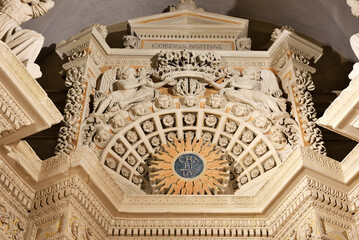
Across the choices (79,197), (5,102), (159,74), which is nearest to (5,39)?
(5,102)

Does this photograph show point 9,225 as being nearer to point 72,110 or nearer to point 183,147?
point 72,110

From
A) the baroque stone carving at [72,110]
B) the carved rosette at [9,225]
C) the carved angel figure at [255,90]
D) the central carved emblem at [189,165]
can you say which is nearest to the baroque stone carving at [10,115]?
the carved rosette at [9,225]

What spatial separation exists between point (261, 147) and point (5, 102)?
11.2ft

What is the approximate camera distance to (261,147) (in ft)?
25.0

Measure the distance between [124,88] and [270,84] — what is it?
2.06m

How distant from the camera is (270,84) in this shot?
836 cm

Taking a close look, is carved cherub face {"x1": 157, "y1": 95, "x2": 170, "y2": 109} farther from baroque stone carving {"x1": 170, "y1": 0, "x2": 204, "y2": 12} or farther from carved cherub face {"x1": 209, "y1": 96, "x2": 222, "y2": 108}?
baroque stone carving {"x1": 170, "y1": 0, "x2": 204, "y2": 12}

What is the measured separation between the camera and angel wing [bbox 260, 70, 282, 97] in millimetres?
8141

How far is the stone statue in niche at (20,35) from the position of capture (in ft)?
20.3

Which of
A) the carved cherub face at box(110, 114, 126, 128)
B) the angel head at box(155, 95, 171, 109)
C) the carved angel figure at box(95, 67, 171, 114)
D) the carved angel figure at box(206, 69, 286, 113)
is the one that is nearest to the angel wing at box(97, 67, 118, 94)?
the carved angel figure at box(95, 67, 171, 114)

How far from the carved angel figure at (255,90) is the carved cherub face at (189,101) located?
40 centimetres

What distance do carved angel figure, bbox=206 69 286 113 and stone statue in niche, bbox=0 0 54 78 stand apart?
2.72 m

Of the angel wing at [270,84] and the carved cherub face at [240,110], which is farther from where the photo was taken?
the angel wing at [270,84]

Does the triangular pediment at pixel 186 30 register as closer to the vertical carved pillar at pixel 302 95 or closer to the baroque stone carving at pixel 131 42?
the baroque stone carving at pixel 131 42
